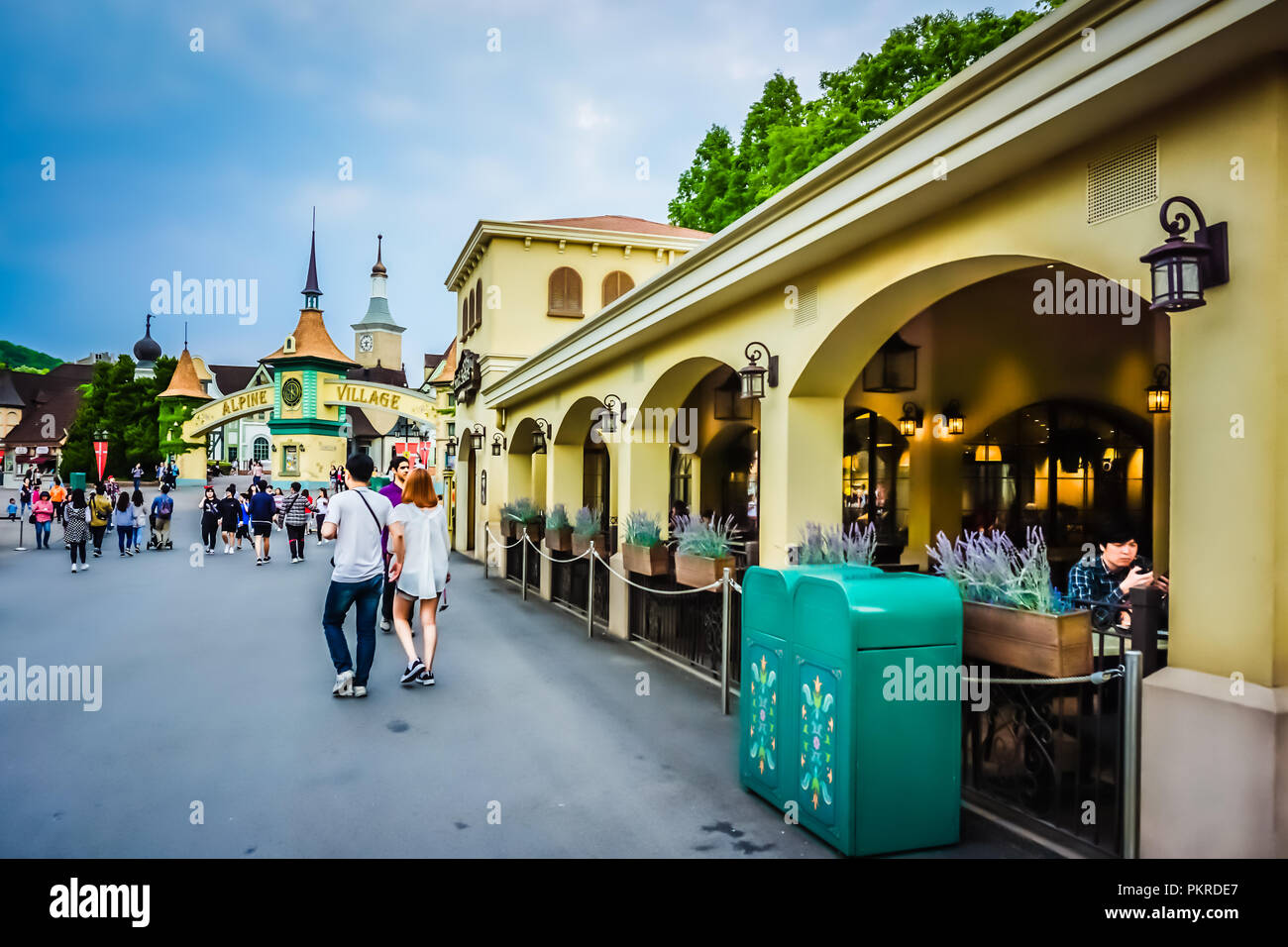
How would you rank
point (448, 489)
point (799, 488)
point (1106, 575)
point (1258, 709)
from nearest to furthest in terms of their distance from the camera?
point (1258, 709) → point (1106, 575) → point (799, 488) → point (448, 489)

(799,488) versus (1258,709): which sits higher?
(799,488)

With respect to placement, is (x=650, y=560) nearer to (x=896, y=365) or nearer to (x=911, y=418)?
(x=896, y=365)

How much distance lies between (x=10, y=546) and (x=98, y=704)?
714 inches

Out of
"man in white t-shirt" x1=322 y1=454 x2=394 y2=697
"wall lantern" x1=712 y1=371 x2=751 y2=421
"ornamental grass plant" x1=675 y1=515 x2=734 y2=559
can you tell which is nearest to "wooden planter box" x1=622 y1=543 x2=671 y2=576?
"ornamental grass plant" x1=675 y1=515 x2=734 y2=559

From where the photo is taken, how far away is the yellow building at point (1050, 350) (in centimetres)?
331

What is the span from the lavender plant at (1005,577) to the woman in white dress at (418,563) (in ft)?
14.8

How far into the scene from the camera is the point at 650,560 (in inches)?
344

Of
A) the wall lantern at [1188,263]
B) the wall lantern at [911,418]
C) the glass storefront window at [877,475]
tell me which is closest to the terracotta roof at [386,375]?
the glass storefront window at [877,475]

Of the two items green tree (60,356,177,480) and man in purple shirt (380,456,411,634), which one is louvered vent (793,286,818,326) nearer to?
man in purple shirt (380,456,411,634)

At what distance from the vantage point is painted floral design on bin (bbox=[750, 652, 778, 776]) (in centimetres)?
448

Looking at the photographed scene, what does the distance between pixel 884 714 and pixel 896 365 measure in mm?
6395
